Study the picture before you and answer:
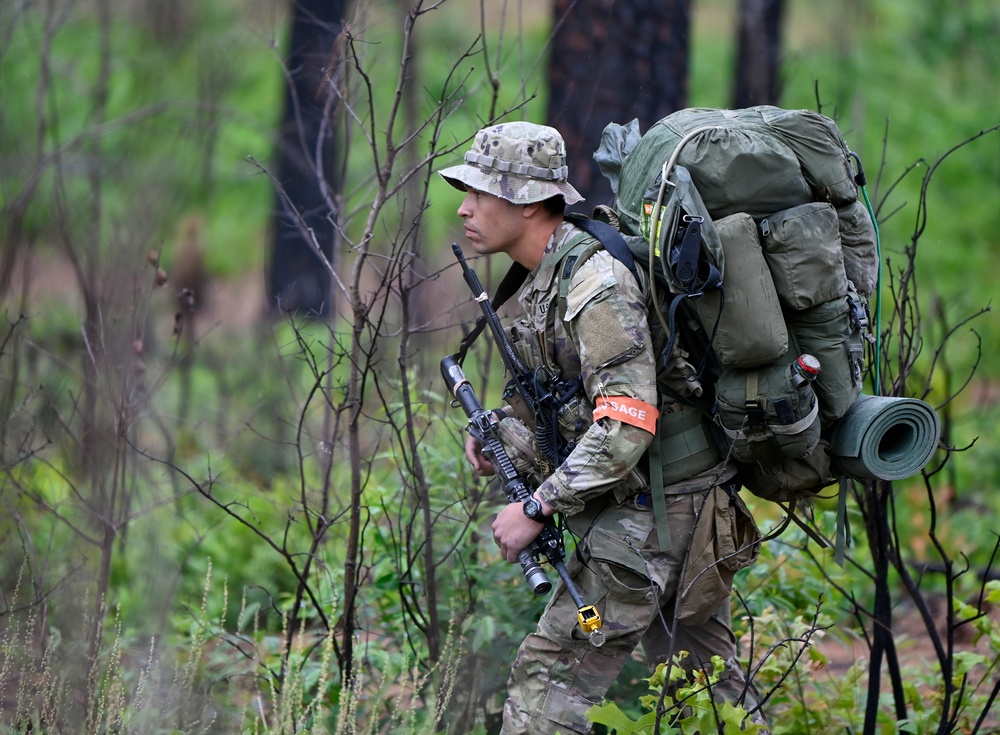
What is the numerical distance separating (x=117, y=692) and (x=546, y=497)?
4.46 feet

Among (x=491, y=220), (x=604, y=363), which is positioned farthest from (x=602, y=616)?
(x=491, y=220)

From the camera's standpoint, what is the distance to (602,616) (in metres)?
3.10

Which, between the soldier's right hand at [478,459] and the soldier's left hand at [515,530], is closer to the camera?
the soldier's left hand at [515,530]

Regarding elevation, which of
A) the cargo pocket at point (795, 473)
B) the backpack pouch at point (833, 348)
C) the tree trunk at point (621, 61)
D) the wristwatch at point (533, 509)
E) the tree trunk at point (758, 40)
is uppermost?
the tree trunk at point (758, 40)

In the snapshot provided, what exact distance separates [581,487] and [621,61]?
363 cm

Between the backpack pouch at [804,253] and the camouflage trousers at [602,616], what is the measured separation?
0.66 metres

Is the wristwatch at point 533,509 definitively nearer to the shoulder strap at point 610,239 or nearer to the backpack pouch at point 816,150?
the shoulder strap at point 610,239

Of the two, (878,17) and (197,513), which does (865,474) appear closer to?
(197,513)

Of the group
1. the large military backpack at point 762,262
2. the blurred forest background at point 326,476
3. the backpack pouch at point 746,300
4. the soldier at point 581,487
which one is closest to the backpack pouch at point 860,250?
the large military backpack at point 762,262

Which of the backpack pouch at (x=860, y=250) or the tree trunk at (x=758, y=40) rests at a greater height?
the tree trunk at (x=758, y=40)

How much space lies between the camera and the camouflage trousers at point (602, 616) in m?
3.06

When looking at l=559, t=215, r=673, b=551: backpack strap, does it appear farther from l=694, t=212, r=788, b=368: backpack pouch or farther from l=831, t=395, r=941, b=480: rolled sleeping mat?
l=831, t=395, r=941, b=480: rolled sleeping mat

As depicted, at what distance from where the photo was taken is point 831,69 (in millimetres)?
17016

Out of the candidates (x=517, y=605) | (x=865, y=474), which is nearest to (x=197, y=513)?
(x=517, y=605)
